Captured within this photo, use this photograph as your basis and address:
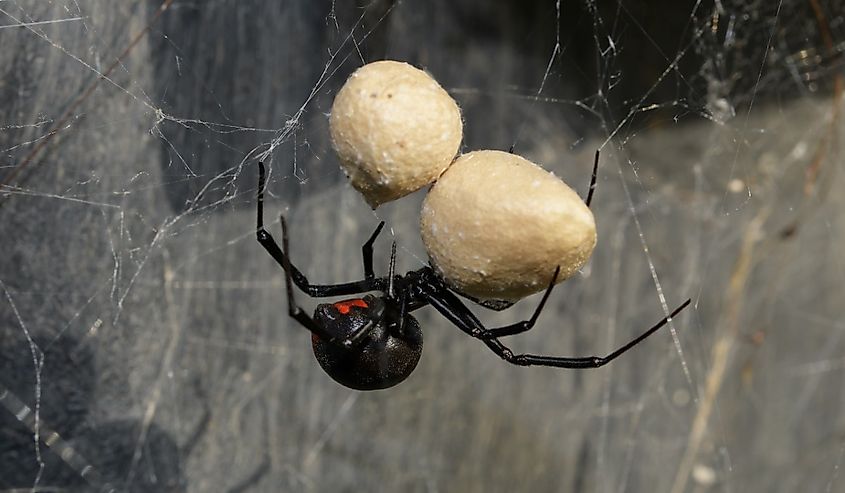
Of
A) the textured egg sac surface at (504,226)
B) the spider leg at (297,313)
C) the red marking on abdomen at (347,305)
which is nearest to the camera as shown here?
the textured egg sac surface at (504,226)

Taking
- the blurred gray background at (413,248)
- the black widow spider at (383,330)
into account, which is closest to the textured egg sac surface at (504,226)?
the black widow spider at (383,330)

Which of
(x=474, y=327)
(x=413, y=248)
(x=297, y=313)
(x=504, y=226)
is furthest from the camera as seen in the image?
(x=413, y=248)

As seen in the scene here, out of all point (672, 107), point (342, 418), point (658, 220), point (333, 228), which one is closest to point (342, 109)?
point (333, 228)

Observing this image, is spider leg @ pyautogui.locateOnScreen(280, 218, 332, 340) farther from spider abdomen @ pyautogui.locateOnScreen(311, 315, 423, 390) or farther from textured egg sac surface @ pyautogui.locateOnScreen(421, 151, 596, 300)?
textured egg sac surface @ pyautogui.locateOnScreen(421, 151, 596, 300)

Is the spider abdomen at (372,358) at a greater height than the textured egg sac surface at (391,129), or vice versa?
the textured egg sac surface at (391,129)

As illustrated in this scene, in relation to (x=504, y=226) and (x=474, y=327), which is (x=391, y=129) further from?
(x=474, y=327)

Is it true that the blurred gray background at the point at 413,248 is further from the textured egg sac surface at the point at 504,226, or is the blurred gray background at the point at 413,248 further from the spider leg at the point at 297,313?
the textured egg sac surface at the point at 504,226

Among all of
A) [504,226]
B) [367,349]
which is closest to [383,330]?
[367,349]

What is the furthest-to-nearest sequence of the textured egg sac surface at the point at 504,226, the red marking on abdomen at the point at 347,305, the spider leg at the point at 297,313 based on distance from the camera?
1. the red marking on abdomen at the point at 347,305
2. the spider leg at the point at 297,313
3. the textured egg sac surface at the point at 504,226
